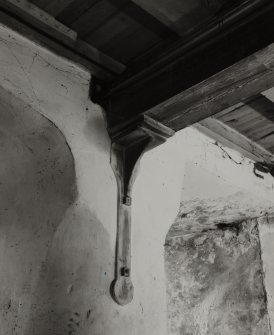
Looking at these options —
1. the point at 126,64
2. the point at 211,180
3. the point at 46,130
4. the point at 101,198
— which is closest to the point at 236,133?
the point at 211,180

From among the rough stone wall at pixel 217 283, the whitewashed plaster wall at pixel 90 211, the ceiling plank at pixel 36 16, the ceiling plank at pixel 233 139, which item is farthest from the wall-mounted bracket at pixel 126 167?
the rough stone wall at pixel 217 283

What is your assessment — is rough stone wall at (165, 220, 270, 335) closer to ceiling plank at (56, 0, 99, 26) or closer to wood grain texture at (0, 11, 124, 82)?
wood grain texture at (0, 11, 124, 82)

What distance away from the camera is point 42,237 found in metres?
1.50

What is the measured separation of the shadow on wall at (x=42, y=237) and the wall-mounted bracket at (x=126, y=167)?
67 mm

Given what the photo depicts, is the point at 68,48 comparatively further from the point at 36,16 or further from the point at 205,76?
the point at 205,76

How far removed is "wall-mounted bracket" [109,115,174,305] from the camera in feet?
5.40

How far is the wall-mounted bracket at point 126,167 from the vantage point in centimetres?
165

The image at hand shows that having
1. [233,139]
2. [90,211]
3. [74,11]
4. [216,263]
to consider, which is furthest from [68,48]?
[216,263]

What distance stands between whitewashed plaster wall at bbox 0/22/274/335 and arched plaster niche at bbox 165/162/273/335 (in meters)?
0.63

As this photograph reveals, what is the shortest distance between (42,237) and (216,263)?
6.57 feet

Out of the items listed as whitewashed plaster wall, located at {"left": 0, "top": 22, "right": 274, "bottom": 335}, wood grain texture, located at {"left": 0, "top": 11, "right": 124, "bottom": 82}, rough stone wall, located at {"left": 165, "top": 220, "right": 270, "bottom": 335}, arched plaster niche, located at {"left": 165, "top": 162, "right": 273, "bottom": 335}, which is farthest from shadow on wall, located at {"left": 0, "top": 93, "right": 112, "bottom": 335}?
rough stone wall, located at {"left": 165, "top": 220, "right": 270, "bottom": 335}

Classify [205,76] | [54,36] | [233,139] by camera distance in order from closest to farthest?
[205,76]
[54,36]
[233,139]

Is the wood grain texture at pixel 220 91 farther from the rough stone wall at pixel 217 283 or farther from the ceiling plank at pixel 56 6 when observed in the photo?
the rough stone wall at pixel 217 283

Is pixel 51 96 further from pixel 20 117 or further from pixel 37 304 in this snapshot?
pixel 37 304
